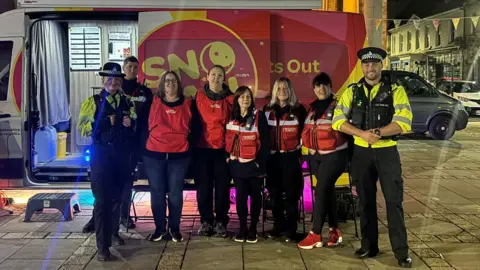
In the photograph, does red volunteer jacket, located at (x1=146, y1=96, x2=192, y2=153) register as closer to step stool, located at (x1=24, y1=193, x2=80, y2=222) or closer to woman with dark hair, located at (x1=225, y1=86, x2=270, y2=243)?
woman with dark hair, located at (x1=225, y1=86, x2=270, y2=243)

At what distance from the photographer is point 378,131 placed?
4480 mm

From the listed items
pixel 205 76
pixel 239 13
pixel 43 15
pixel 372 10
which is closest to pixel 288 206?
pixel 205 76

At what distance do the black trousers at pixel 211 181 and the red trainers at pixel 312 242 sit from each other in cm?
95

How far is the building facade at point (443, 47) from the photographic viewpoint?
1502 inches

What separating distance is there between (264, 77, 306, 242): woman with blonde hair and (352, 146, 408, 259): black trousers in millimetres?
657

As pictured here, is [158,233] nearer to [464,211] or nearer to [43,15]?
[43,15]

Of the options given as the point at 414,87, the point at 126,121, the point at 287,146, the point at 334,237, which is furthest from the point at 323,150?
the point at 414,87

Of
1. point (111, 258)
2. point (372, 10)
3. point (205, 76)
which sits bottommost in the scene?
point (111, 258)

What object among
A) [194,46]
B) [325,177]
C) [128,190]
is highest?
[194,46]

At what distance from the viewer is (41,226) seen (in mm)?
5855

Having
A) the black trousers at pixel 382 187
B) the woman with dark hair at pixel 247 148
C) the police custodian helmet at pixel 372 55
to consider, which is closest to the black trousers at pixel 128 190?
the woman with dark hair at pixel 247 148

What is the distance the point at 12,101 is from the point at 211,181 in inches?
111

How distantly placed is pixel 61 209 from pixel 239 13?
322 centimetres

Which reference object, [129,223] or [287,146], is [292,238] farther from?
[129,223]
